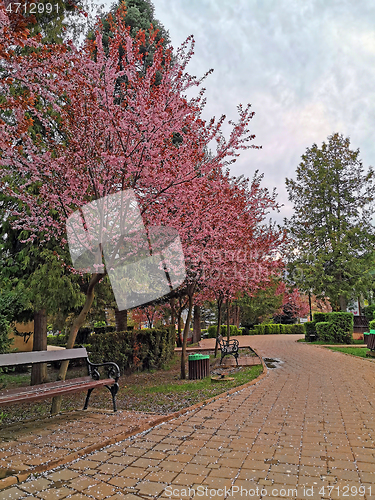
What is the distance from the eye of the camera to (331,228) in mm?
23812

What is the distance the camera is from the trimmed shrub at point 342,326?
17.8 meters

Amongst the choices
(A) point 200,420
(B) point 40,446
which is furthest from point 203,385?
(B) point 40,446

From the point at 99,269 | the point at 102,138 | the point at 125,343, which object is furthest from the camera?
the point at 125,343

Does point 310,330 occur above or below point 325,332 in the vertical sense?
below

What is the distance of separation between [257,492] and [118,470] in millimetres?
1273

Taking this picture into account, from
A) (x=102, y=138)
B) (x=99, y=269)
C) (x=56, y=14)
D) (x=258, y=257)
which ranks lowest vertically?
(x=99, y=269)

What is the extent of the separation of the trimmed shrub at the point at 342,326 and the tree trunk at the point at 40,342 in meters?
14.5

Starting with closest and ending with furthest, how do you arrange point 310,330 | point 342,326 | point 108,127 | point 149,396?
point 108,127 < point 149,396 < point 342,326 < point 310,330

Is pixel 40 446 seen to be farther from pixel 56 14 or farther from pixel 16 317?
pixel 56 14

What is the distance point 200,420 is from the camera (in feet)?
15.6

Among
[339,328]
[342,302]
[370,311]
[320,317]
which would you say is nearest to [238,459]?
[339,328]

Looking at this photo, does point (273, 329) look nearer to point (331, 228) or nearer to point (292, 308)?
point (292, 308)

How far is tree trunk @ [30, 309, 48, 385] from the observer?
907cm

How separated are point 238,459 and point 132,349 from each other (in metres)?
7.67
